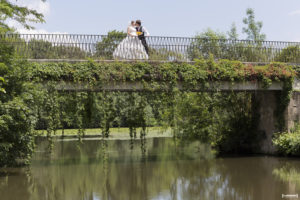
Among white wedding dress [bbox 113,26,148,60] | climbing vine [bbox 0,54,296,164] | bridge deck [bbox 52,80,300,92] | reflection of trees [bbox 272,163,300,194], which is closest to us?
reflection of trees [bbox 272,163,300,194]

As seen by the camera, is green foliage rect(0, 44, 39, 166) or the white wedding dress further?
the white wedding dress

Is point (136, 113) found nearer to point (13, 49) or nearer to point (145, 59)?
point (145, 59)

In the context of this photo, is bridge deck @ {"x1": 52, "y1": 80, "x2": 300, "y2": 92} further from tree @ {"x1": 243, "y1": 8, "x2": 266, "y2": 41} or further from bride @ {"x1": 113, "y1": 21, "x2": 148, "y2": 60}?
tree @ {"x1": 243, "y1": 8, "x2": 266, "y2": 41}

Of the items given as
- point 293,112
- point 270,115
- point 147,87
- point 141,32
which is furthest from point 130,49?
point 293,112

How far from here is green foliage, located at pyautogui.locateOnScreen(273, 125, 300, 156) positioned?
20312 mm

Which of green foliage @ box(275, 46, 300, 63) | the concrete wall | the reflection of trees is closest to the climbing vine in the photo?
the concrete wall

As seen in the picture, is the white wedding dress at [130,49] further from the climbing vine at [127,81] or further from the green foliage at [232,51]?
the green foliage at [232,51]

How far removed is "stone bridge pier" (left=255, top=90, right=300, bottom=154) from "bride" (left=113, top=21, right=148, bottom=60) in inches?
303

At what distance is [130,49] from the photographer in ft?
65.3

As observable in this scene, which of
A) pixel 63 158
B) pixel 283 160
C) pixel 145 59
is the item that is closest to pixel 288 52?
pixel 283 160

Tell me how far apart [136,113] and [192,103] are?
637cm

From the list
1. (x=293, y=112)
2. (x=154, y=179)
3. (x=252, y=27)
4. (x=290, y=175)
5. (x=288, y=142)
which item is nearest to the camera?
(x=290, y=175)

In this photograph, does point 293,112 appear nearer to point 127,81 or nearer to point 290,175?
point 290,175

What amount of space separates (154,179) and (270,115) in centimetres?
946
